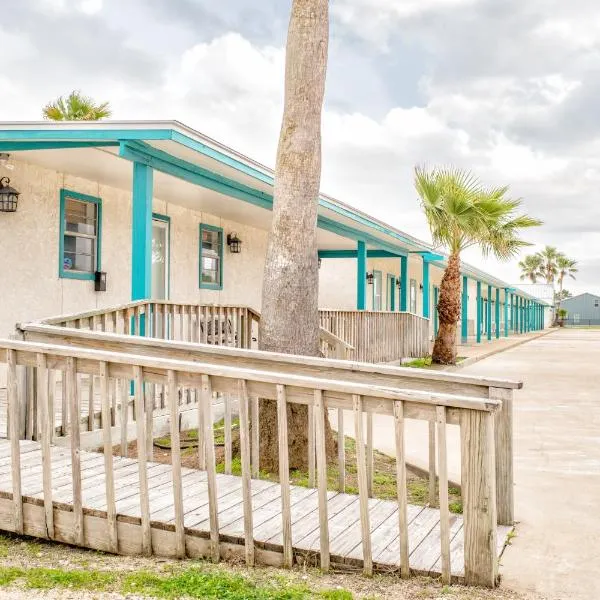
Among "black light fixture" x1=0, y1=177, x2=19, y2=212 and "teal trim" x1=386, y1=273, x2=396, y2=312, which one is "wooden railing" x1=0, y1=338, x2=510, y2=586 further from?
"teal trim" x1=386, y1=273, x2=396, y2=312

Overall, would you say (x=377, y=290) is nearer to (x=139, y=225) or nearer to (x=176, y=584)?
(x=139, y=225)

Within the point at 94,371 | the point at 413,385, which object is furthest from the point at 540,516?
the point at 94,371

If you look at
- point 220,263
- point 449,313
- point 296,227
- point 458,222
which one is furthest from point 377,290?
point 296,227

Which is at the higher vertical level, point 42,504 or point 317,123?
point 317,123

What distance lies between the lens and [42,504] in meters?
4.01

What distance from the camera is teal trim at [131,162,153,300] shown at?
786cm

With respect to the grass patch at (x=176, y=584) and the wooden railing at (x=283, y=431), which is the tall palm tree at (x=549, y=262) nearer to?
the wooden railing at (x=283, y=431)

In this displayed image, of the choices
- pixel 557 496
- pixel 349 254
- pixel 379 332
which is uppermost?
pixel 349 254

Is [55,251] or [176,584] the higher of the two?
[55,251]

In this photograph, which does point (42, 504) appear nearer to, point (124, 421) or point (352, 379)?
point (124, 421)

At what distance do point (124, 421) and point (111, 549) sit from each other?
150 centimetres

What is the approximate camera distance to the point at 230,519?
3883mm

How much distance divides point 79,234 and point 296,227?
5240 millimetres

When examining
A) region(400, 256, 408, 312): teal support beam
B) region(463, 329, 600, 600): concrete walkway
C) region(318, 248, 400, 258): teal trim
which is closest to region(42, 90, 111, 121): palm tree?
region(318, 248, 400, 258): teal trim
